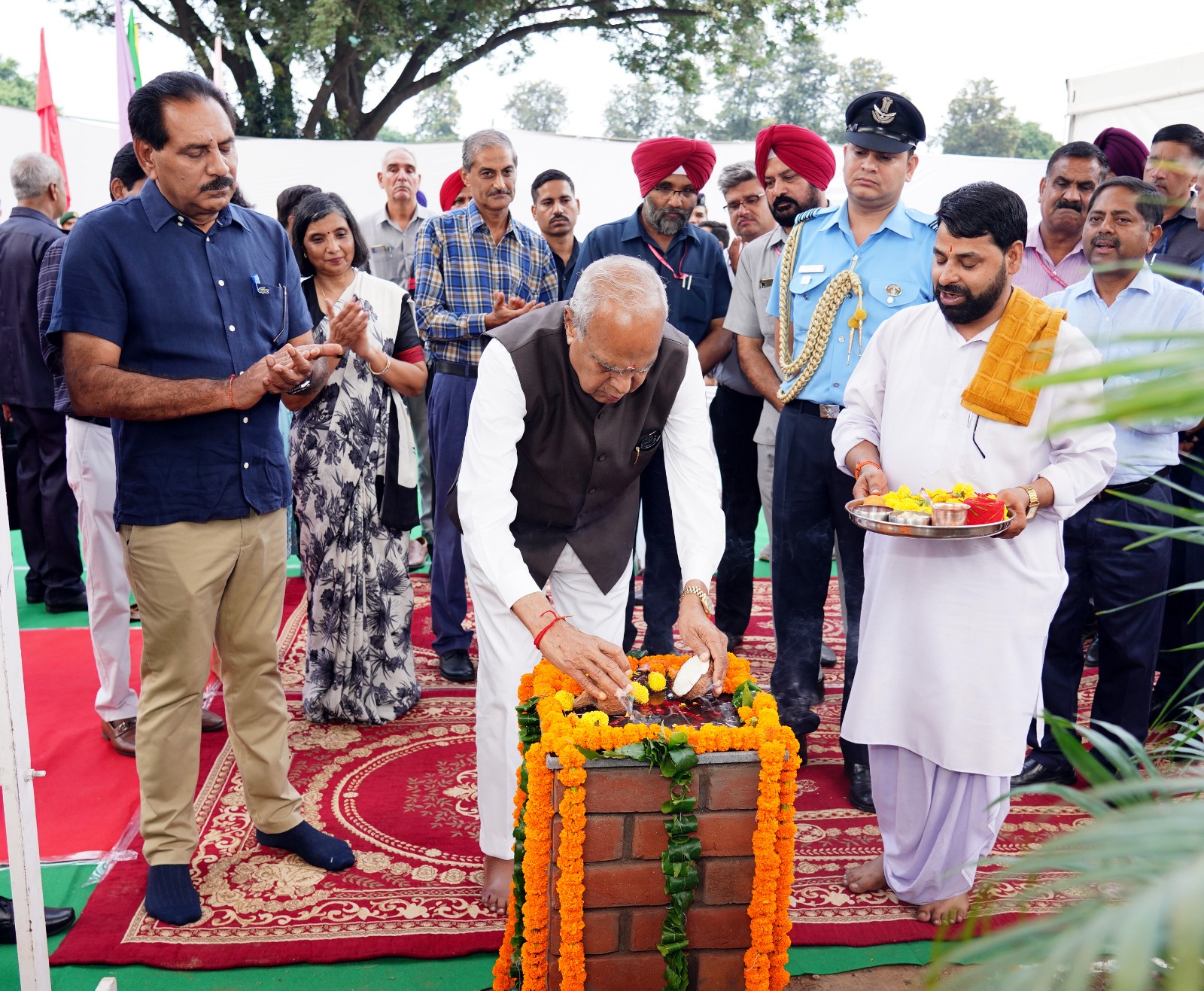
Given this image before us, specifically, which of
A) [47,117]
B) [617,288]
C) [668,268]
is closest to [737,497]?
[668,268]

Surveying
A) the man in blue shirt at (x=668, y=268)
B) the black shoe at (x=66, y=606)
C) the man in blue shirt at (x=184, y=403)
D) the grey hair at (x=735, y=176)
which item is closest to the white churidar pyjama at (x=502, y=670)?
the man in blue shirt at (x=184, y=403)

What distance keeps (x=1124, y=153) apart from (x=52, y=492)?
19.5ft

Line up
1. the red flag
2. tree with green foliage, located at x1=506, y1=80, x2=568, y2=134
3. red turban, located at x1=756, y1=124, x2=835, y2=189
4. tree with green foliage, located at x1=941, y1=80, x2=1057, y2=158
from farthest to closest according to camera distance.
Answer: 1. tree with green foliage, located at x1=506, y1=80, x2=568, y2=134
2. tree with green foliage, located at x1=941, y1=80, x2=1057, y2=158
3. the red flag
4. red turban, located at x1=756, y1=124, x2=835, y2=189

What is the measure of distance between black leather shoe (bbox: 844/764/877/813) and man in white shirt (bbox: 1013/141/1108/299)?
2161 millimetres

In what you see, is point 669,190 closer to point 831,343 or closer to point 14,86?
point 831,343

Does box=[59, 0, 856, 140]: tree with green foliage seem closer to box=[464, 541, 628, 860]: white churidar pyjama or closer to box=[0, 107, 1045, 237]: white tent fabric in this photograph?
box=[0, 107, 1045, 237]: white tent fabric

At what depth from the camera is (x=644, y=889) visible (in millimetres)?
2146

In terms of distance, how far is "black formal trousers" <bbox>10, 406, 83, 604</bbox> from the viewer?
18.6 ft

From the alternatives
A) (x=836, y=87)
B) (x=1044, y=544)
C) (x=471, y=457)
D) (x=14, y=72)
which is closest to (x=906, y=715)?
(x=1044, y=544)

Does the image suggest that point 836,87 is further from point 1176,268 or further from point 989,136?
point 1176,268

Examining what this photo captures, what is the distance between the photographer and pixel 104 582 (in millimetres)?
3908

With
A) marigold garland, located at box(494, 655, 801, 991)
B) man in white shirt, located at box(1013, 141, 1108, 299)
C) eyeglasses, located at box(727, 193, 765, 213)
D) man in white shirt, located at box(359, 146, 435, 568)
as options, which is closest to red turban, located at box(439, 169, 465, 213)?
man in white shirt, located at box(359, 146, 435, 568)

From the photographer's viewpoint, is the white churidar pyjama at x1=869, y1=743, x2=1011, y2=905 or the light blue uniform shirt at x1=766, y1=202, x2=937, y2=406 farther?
the light blue uniform shirt at x1=766, y1=202, x2=937, y2=406

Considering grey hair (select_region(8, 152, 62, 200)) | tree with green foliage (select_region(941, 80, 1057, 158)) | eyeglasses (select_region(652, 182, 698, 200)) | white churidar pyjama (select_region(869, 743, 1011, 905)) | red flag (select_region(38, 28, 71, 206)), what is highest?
tree with green foliage (select_region(941, 80, 1057, 158))
